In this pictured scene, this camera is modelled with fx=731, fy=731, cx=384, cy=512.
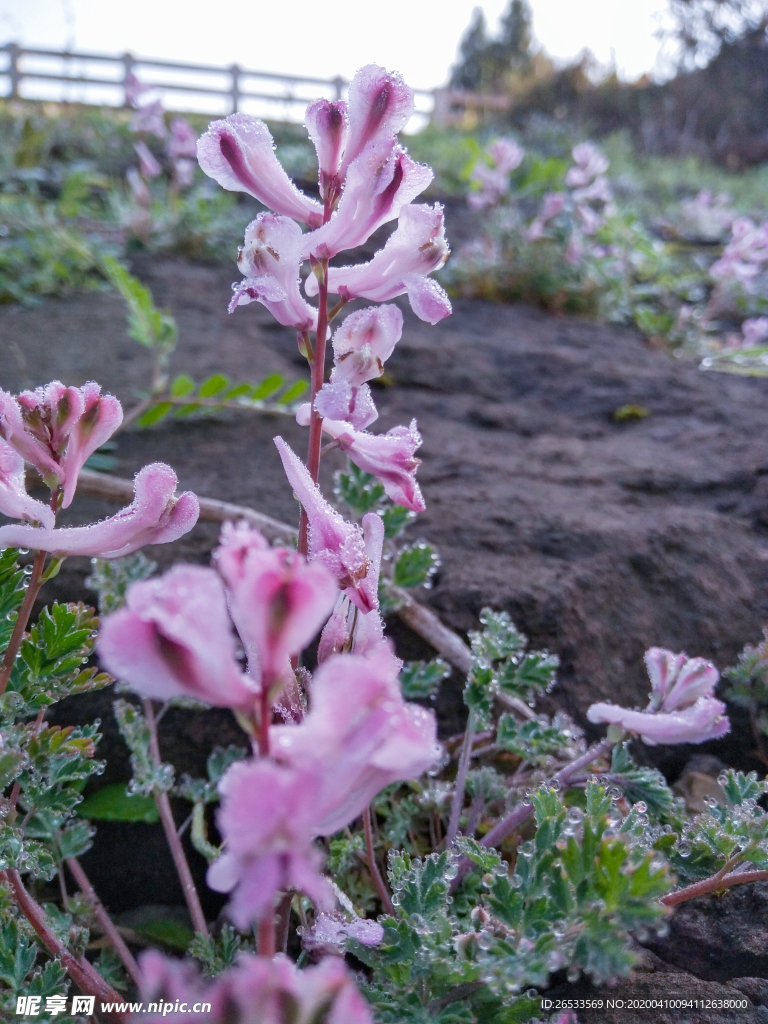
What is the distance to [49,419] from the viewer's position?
3.41 feet

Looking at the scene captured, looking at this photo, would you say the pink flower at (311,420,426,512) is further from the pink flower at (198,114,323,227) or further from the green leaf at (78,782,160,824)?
the green leaf at (78,782,160,824)

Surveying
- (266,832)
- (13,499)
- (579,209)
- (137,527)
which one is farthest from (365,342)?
(579,209)

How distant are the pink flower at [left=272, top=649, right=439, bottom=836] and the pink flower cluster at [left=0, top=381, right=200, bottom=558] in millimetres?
454

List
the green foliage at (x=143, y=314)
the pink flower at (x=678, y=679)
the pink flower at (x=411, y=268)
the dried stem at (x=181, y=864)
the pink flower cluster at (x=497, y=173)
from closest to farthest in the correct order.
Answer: the pink flower at (x=411, y=268) < the pink flower at (x=678, y=679) < the dried stem at (x=181, y=864) < the green foliage at (x=143, y=314) < the pink flower cluster at (x=497, y=173)

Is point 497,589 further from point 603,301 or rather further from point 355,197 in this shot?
point 603,301

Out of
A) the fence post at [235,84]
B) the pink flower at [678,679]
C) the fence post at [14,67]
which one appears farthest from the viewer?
the fence post at [235,84]

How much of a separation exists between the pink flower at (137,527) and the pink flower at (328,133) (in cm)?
47

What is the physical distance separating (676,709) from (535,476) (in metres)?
1.63

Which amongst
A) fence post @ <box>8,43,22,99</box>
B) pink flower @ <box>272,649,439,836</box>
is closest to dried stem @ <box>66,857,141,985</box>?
pink flower @ <box>272,649,439,836</box>

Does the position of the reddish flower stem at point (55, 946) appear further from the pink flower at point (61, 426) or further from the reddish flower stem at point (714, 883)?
the reddish flower stem at point (714, 883)

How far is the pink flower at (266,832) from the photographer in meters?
0.51

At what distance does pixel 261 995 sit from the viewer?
51cm

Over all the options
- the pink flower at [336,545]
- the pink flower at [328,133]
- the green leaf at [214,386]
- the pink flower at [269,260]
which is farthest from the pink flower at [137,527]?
the green leaf at [214,386]

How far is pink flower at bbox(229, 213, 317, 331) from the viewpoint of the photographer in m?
0.99
